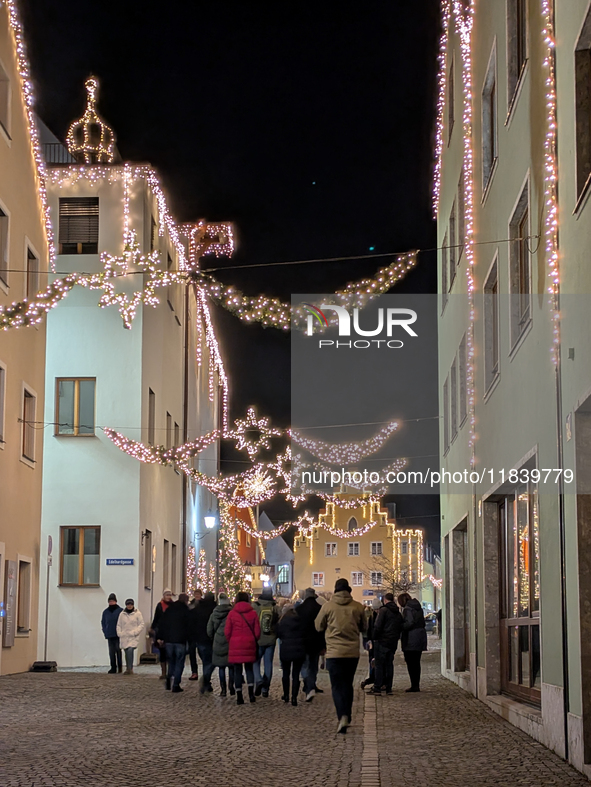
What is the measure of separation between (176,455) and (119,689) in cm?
1102

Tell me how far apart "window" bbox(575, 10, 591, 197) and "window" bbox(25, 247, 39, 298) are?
16.9m

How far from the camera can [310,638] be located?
58.2 feet

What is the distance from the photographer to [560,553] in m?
11.4

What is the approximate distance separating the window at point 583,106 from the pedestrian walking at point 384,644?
1093 cm

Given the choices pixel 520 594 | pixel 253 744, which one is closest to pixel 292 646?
pixel 520 594

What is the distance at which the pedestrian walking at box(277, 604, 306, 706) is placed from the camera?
17328 mm

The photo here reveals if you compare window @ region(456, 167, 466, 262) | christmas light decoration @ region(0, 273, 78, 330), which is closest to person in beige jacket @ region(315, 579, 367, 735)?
christmas light decoration @ region(0, 273, 78, 330)

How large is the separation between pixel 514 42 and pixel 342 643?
26.2 ft

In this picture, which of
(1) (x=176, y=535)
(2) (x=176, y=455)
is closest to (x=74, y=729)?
(2) (x=176, y=455)

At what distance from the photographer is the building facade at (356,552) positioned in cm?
9781

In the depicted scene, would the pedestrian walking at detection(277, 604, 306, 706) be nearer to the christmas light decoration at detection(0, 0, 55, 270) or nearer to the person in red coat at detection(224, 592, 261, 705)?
the person in red coat at detection(224, 592, 261, 705)

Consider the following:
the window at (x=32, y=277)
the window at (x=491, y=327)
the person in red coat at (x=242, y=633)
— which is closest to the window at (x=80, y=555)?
the window at (x=32, y=277)

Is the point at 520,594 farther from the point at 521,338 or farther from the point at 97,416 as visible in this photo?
the point at 97,416

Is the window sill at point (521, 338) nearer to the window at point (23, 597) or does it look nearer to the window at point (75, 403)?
the window at point (23, 597)
